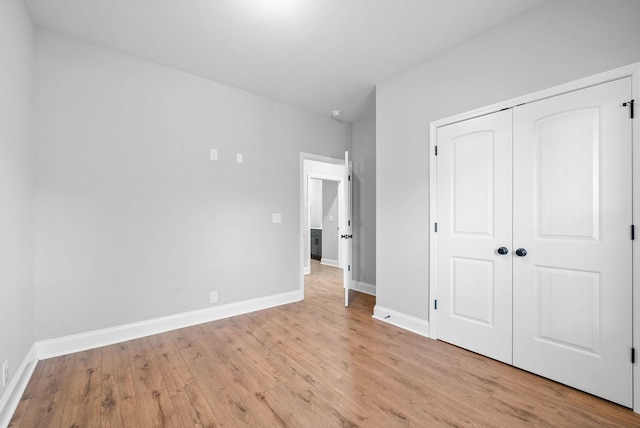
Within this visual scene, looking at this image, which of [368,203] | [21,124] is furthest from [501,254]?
[21,124]

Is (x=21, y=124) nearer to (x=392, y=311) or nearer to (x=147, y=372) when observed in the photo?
(x=147, y=372)

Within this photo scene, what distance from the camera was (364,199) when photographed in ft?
16.0

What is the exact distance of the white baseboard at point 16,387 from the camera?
1.72 metres

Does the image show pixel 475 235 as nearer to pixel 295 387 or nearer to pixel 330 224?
pixel 295 387

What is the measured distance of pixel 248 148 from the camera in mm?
3805

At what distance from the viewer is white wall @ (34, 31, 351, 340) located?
2.56m

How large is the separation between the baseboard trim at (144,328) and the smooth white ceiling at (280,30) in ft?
9.29

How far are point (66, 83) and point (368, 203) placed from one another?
13.2 feet

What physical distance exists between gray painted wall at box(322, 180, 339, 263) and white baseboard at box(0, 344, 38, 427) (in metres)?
5.48

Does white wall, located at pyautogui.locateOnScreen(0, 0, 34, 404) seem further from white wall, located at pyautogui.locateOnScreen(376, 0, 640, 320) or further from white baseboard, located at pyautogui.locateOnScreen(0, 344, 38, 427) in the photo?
white wall, located at pyautogui.locateOnScreen(376, 0, 640, 320)

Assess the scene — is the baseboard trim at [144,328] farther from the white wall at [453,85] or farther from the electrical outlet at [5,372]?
the white wall at [453,85]

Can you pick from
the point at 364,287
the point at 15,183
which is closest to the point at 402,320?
the point at 364,287

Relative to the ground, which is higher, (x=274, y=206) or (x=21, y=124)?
(x=21, y=124)

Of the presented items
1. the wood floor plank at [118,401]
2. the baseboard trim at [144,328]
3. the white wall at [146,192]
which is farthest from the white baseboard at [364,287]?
the wood floor plank at [118,401]
